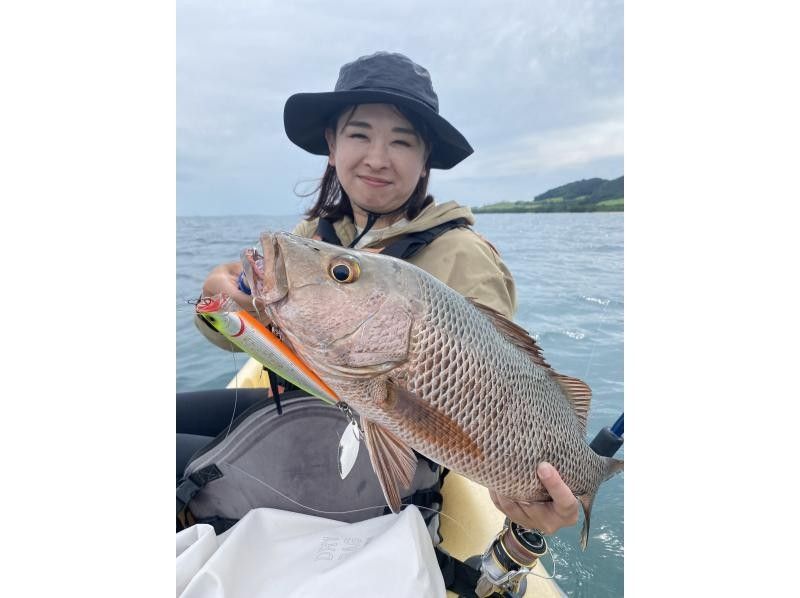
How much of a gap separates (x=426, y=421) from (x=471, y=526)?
107 centimetres

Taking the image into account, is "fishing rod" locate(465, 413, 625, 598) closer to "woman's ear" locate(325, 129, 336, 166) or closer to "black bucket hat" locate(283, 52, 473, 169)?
"black bucket hat" locate(283, 52, 473, 169)

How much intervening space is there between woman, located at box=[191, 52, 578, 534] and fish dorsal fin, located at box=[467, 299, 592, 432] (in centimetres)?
28

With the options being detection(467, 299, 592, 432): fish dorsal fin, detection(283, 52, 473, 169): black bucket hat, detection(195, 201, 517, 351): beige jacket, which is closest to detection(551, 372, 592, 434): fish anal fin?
detection(467, 299, 592, 432): fish dorsal fin

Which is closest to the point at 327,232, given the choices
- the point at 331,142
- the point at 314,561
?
the point at 331,142

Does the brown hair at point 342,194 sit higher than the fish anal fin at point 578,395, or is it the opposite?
the brown hair at point 342,194

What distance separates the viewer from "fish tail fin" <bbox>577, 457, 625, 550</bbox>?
1144 mm

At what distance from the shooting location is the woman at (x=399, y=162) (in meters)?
1.42

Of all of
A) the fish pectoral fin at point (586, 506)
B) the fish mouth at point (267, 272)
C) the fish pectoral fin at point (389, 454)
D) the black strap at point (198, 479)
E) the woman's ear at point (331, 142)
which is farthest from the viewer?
the woman's ear at point (331, 142)

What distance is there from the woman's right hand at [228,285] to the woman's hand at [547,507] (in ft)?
2.51

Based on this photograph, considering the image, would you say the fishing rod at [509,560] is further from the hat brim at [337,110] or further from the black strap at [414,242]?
the hat brim at [337,110]

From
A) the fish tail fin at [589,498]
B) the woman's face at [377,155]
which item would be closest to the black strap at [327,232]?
the woman's face at [377,155]
